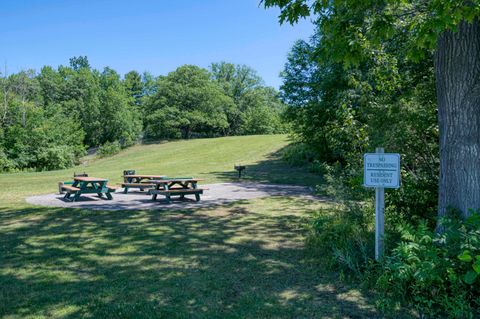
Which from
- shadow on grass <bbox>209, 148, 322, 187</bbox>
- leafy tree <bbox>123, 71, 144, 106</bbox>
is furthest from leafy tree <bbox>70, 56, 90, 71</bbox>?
shadow on grass <bbox>209, 148, 322, 187</bbox>

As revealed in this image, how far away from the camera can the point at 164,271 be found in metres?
4.74

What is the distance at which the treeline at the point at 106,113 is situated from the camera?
32250 mm

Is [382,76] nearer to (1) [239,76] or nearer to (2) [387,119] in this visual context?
(2) [387,119]

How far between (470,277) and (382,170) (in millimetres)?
1554

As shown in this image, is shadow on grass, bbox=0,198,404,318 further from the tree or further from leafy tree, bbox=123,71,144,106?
leafy tree, bbox=123,71,144,106

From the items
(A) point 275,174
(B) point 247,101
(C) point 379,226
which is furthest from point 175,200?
(B) point 247,101

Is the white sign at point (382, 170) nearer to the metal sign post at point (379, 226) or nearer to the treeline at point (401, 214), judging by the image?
the metal sign post at point (379, 226)

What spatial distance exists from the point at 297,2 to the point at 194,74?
48555mm

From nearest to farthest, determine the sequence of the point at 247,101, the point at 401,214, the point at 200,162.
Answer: the point at 401,214 → the point at 200,162 → the point at 247,101

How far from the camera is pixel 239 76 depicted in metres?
73.4

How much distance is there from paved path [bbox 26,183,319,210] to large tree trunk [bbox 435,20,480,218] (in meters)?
6.50

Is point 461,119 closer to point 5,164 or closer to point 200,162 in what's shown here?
point 200,162

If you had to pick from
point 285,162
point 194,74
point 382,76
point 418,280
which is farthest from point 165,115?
point 418,280

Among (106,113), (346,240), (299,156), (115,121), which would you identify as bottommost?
(346,240)
